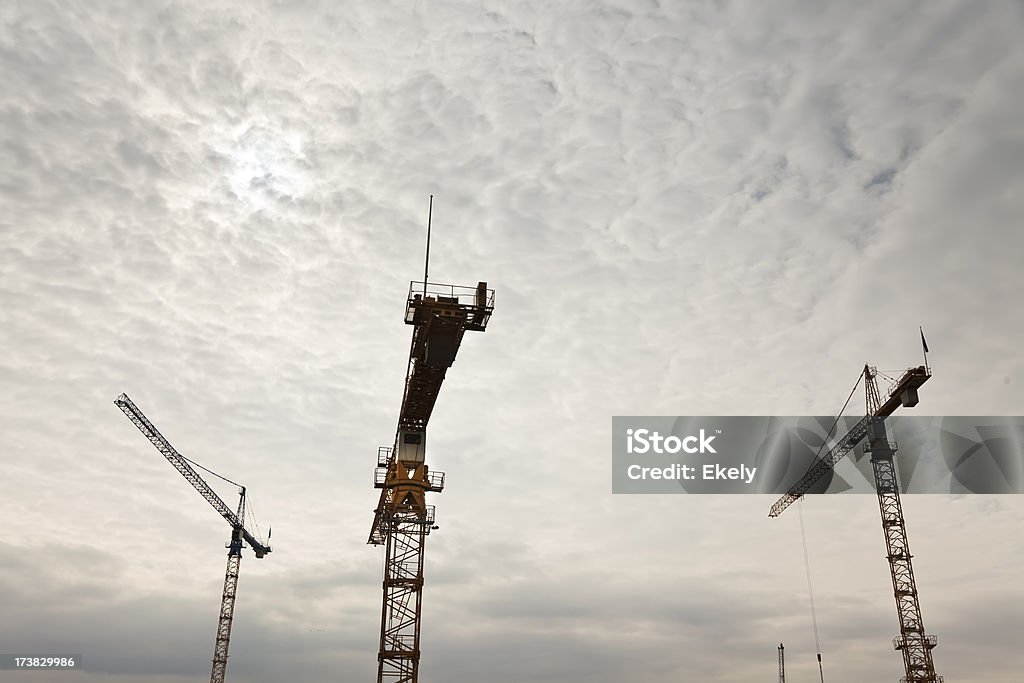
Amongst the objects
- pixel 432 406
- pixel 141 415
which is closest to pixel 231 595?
pixel 141 415

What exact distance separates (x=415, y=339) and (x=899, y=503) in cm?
6581

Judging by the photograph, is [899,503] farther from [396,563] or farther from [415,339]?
[415,339]

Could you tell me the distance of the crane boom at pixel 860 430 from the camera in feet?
266

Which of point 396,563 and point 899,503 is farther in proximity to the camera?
point 899,503

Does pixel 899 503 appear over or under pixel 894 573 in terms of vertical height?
over

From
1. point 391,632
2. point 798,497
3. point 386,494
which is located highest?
point 798,497

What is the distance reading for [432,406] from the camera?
1965 inches

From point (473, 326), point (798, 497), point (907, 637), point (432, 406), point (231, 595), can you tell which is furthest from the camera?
point (231, 595)

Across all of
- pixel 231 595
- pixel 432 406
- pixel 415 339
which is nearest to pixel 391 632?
pixel 432 406

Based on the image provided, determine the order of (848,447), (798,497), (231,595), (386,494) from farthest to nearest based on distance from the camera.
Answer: (231,595) → (798,497) → (848,447) → (386,494)

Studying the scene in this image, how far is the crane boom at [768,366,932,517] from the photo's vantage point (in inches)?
3187

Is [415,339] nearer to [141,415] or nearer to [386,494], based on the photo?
[386,494]

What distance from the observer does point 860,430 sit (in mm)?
89688

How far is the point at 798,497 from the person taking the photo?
102 metres
